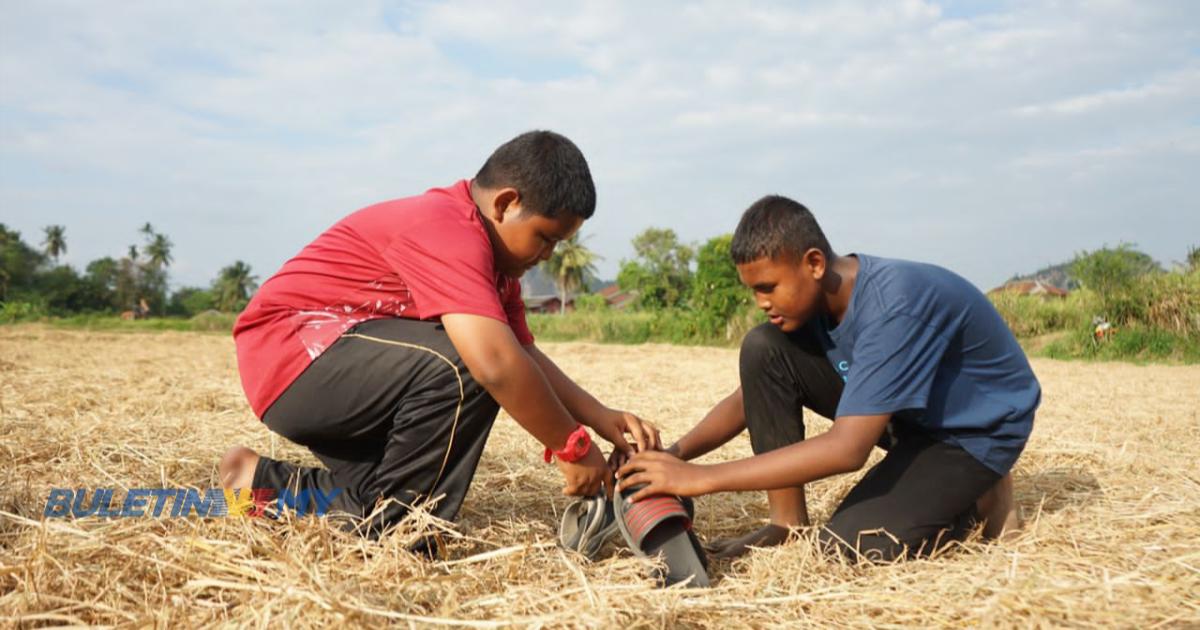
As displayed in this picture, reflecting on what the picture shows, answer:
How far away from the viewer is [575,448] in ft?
8.13

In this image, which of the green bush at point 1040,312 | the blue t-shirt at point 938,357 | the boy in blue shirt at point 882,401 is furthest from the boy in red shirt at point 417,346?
the green bush at point 1040,312

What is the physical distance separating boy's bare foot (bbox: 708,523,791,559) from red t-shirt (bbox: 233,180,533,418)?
118cm

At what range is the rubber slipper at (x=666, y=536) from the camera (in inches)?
93.5

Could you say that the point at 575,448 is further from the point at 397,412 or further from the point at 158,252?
the point at 158,252

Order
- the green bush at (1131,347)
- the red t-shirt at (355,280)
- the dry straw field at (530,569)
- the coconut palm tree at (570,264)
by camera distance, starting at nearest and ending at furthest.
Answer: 1. the dry straw field at (530,569)
2. the red t-shirt at (355,280)
3. the green bush at (1131,347)
4. the coconut palm tree at (570,264)

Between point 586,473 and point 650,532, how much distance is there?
277 millimetres

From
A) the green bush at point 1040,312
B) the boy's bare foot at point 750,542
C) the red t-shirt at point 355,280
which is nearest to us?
the red t-shirt at point 355,280

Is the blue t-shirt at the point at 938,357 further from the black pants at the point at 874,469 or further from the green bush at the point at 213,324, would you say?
the green bush at the point at 213,324

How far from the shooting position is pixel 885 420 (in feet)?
8.00

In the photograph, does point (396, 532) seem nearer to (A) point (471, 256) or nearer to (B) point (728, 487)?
(A) point (471, 256)

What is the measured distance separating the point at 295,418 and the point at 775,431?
68.5 inches

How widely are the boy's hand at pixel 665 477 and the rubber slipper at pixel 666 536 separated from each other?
1.3 inches

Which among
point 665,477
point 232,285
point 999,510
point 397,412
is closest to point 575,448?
point 665,477

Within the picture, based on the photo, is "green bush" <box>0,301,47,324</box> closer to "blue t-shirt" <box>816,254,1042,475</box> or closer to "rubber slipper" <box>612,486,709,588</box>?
"rubber slipper" <box>612,486,709,588</box>
